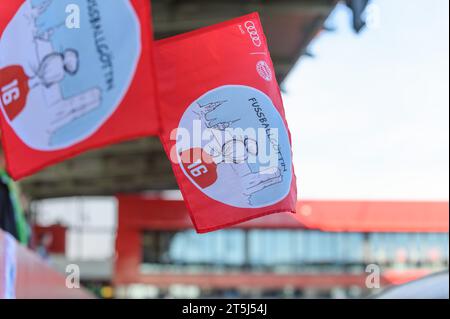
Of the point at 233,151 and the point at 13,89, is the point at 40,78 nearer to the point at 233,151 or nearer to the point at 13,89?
the point at 13,89

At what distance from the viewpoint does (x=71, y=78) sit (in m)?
3.38

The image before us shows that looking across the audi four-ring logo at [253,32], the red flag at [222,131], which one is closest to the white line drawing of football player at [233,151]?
the red flag at [222,131]

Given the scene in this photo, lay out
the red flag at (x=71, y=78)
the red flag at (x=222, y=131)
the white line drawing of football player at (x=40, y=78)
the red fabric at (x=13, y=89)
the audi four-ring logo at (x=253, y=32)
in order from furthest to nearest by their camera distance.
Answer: the audi four-ring logo at (x=253, y=32), the red flag at (x=222, y=131), the red fabric at (x=13, y=89), the white line drawing of football player at (x=40, y=78), the red flag at (x=71, y=78)

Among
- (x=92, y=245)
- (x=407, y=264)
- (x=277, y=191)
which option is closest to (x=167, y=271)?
(x=407, y=264)

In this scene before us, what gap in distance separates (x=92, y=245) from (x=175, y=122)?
51414 mm

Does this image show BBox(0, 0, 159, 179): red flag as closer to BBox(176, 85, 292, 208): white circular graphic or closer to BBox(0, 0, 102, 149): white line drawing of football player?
BBox(0, 0, 102, 149): white line drawing of football player

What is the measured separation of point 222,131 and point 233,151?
0.38 ft

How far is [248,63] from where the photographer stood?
14.1 feet

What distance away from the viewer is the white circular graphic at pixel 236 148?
13.6ft

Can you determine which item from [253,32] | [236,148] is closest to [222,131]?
[236,148]

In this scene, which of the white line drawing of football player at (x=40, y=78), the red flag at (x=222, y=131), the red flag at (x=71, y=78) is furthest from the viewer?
the red flag at (x=222, y=131)

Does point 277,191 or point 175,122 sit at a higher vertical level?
point 175,122

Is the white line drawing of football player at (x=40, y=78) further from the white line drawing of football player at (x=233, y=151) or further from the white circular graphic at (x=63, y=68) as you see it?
the white line drawing of football player at (x=233, y=151)

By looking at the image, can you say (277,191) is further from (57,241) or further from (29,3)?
(57,241)
